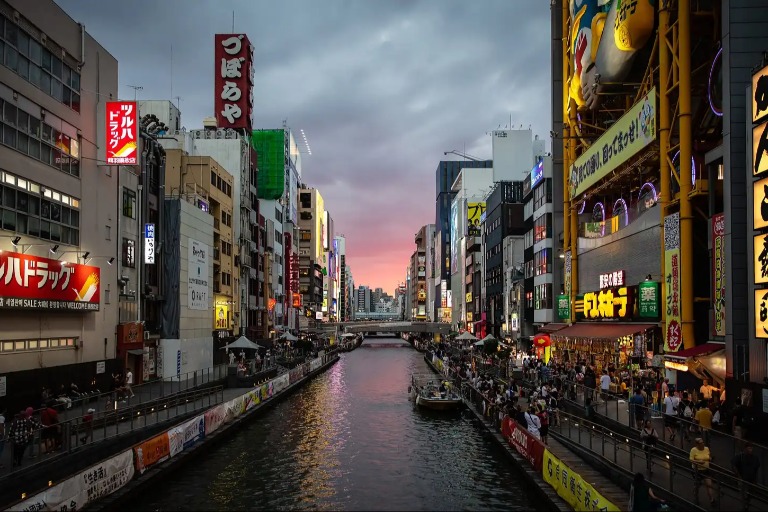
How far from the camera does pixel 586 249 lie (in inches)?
2218

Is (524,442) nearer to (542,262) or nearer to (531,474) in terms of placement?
(531,474)

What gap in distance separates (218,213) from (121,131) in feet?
110

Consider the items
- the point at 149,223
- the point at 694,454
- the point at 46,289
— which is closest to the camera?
the point at 694,454

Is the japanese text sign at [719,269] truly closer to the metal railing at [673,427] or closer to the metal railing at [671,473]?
the metal railing at [673,427]

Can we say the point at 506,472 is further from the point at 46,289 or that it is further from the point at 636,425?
the point at 46,289

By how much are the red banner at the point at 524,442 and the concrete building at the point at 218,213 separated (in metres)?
39.7

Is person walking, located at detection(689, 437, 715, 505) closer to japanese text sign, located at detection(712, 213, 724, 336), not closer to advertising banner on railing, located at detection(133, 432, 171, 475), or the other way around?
japanese text sign, located at detection(712, 213, 724, 336)

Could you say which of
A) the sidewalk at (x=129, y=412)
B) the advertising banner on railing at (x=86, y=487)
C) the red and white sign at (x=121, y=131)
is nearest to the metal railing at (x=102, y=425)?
the sidewalk at (x=129, y=412)

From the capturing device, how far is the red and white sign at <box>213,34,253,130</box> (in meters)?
90.3

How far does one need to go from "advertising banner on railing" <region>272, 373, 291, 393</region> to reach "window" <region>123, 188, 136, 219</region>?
15748mm

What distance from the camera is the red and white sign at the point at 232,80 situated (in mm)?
90312

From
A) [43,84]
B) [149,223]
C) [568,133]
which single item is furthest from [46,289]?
[568,133]

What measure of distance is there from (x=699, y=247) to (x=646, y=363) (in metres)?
10.2

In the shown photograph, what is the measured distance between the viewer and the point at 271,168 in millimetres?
116562
